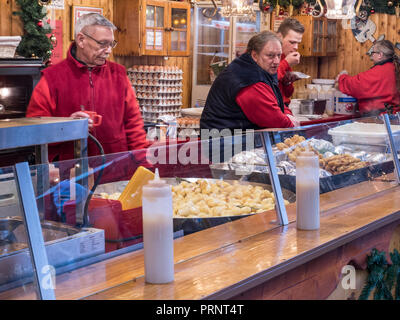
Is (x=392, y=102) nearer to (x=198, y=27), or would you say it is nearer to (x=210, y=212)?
(x=198, y=27)

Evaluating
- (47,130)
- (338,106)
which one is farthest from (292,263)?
(338,106)

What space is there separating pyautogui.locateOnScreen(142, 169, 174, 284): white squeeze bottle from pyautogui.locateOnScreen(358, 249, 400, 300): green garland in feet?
3.84

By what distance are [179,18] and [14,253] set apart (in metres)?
6.40

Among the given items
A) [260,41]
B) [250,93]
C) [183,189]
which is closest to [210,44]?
[260,41]

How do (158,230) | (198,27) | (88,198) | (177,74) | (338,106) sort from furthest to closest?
(338,106) < (198,27) < (177,74) < (88,198) < (158,230)

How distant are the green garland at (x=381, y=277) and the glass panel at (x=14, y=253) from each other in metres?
1.50

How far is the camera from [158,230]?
1804 mm

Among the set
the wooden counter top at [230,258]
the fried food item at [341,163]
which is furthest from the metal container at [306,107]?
the wooden counter top at [230,258]

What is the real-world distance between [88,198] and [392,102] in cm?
726

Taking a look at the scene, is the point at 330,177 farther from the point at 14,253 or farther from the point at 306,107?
the point at 306,107

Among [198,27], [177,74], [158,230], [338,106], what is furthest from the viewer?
[338,106]

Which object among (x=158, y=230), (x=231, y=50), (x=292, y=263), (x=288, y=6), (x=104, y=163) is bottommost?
(x=292, y=263)

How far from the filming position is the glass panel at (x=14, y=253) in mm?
1705

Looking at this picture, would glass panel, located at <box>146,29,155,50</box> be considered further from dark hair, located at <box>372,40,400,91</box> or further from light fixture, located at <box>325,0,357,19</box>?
dark hair, located at <box>372,40,400,91</box>
